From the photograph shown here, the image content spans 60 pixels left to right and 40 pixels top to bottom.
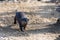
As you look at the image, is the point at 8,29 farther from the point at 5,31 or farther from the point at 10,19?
the point at 10,19

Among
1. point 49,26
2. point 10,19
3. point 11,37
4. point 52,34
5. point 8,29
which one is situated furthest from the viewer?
point 10,19

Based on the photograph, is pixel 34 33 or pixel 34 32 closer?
pixel 34 33

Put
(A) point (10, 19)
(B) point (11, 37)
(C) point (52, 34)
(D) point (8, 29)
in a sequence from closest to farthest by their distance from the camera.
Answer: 1. (B) point (11, 37)
2. (C) point (52, 34)
3. (D) point (8, 29)
4. (A) point (10, 19)

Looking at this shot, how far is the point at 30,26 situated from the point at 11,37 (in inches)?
76.2

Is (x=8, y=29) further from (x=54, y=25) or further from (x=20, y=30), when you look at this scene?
(x=54, y=25)

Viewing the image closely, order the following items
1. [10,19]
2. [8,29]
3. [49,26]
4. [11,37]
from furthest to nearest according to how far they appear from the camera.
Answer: [10,19], [49,26], [8,29], [11,37]

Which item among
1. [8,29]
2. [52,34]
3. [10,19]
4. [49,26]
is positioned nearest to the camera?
[52,34]

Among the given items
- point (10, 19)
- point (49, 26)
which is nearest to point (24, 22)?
point (49, 26)

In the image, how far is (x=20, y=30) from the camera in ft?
28.9

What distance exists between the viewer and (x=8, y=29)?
9086 millimetres

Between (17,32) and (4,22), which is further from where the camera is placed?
(4,22)

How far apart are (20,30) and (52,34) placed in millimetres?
1359

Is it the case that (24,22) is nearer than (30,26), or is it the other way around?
(24,22)

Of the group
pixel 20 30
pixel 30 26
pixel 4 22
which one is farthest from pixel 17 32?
pixel 4 22
